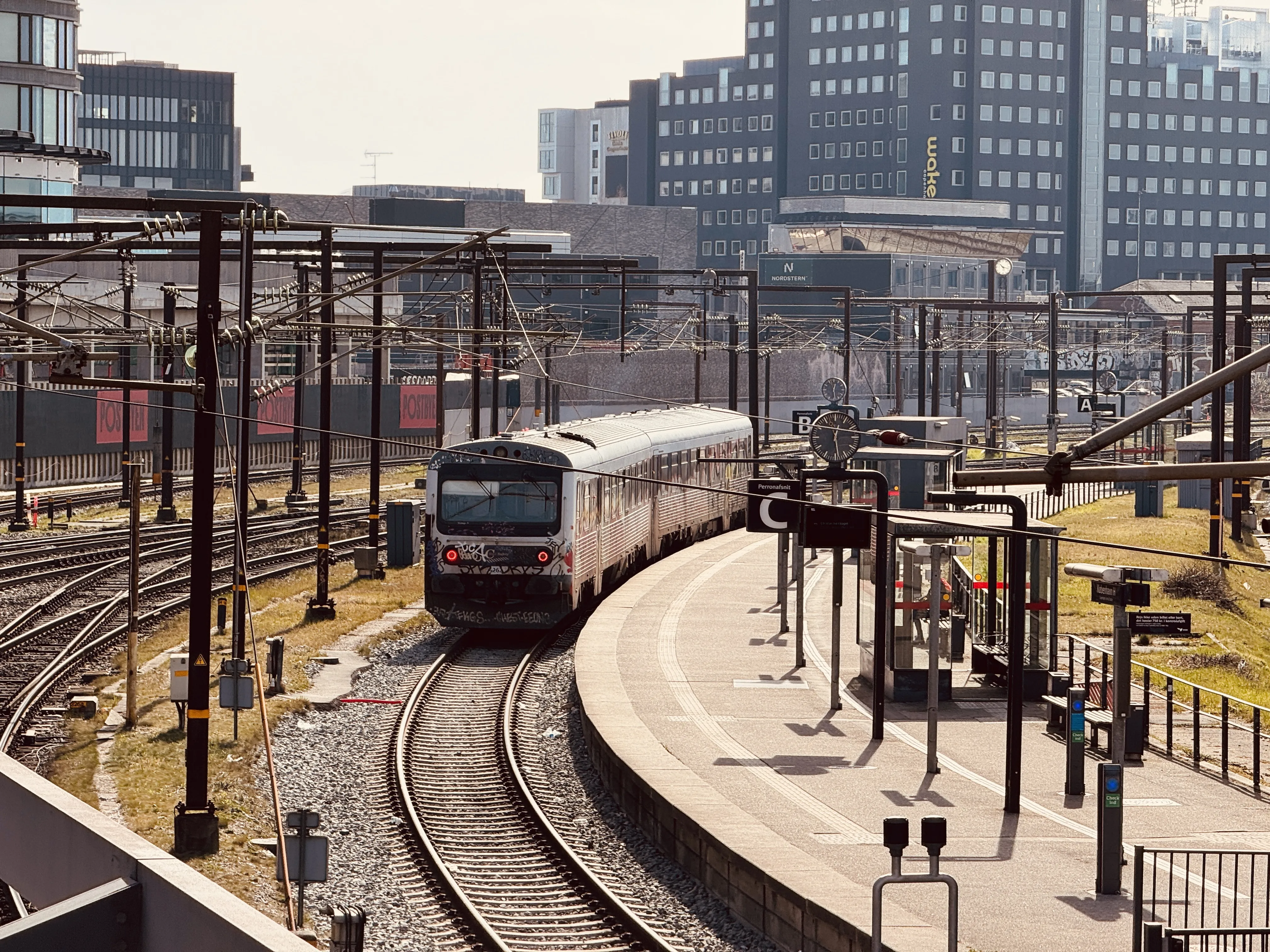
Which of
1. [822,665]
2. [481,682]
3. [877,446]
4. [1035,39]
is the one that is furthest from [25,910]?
[1035,39]

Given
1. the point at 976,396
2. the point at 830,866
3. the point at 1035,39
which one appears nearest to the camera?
the point at 830,866

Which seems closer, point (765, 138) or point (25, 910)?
point (25, 910)

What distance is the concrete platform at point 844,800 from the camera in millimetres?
11906

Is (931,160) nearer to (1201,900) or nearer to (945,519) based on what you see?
(945,519)

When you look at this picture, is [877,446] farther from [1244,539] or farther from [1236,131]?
[1236,131]

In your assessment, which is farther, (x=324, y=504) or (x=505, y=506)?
(x=324, y=504)

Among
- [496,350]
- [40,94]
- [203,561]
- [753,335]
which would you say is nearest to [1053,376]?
[753,335]

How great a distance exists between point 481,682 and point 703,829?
969 centimetres

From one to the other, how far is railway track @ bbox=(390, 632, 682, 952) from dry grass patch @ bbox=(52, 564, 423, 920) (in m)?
1.39

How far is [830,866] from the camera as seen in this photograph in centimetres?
1293

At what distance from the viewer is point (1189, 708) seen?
20438mm

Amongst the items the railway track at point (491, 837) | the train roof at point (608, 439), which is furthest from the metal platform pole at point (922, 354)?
the railway track at point (491, 837)

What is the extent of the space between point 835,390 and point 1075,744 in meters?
37.5

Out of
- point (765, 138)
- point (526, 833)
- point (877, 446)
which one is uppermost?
point (765, 138)
